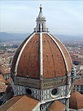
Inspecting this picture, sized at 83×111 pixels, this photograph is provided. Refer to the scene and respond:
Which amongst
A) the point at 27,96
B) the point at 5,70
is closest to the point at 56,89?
the point at 27,96

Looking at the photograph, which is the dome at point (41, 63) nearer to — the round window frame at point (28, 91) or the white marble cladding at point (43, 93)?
the white marble cladding at point (43, 93)

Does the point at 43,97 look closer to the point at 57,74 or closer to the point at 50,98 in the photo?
the point at 50,98

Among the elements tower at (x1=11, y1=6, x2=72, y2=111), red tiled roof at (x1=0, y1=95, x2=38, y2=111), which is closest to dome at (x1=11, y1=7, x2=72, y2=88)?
tower at (x1=11, y1=6, x2=72, y2=111)

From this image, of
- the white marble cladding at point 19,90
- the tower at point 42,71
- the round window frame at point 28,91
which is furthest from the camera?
the white marble cladding at point 19,90

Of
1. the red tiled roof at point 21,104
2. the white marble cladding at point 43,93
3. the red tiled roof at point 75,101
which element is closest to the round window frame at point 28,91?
the white marble cladding at point 43,93

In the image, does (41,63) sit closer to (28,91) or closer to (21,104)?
(28,91)

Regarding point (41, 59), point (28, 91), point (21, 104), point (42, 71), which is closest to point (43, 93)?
point (28, 91)
